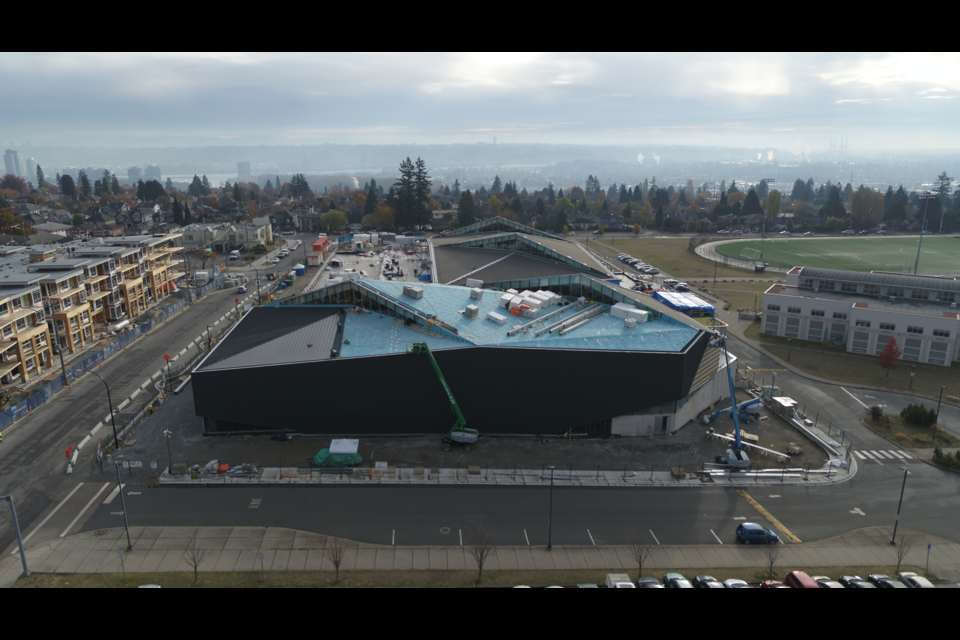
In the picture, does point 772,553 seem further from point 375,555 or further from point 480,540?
point 375,555

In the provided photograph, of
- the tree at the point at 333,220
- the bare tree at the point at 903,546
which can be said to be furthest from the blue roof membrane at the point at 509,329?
the tree at the point at 333,220

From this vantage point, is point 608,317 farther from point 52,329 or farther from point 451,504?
point 52,329

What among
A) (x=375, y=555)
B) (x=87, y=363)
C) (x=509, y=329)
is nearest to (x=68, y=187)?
(x=87, y=363)

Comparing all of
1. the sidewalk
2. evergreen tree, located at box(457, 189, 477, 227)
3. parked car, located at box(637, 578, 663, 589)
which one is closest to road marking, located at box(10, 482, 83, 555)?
the sidewalk

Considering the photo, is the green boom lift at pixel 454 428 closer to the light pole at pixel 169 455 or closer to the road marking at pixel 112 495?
the light pole at pixel 169 455

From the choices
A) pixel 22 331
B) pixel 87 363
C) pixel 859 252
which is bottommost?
pixel 87 363
